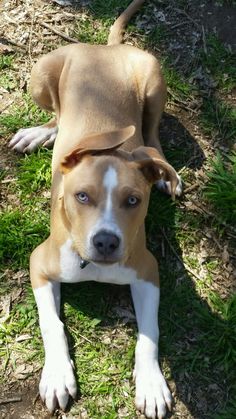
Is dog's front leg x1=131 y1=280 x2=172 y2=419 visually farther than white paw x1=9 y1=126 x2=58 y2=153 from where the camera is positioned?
No

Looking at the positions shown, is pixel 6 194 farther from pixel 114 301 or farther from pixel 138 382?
pixel 138 382

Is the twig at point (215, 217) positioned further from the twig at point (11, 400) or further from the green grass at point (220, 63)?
the twig at point (11, 400)

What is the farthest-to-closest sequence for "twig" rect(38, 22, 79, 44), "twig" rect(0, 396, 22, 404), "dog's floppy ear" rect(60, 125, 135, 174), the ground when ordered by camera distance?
"twig" rect(38, 22, 79, 44)
the ground
"twig" rect(0, 396, 22, 404)
"dog's floppy ear" rect(60, 125, 135, 174)

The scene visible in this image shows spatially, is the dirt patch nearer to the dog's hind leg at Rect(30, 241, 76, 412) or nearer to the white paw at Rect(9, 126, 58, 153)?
the dog's hind leg at Rect(30, 241, 76, 412)

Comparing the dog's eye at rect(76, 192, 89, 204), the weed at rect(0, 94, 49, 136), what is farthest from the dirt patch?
the weed at rect(0, 94, 49, 136)

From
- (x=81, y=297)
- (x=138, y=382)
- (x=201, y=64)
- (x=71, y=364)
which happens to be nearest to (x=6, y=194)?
(x=81, y=297)

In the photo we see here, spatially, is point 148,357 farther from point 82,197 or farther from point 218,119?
point 218,119

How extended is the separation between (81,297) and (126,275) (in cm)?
55

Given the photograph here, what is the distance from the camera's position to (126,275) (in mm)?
4547

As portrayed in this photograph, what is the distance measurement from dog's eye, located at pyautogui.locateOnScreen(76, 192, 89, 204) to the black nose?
0.75ft

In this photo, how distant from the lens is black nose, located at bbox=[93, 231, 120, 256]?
3822 mm

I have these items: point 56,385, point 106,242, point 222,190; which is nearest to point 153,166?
point 106,242

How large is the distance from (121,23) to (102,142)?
274 centimetres

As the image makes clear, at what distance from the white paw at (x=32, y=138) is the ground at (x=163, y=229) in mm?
79
